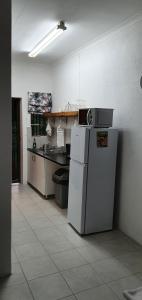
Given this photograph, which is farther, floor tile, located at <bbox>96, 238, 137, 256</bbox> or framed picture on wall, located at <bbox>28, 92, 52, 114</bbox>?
framed picture on wall, located at <bbox>28, 92, 52, 114</bbox>

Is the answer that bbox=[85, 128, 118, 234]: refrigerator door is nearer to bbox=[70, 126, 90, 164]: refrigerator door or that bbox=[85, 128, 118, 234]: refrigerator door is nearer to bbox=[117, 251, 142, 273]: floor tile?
bbox=[70, 126, 90, 164]: refrigerator door

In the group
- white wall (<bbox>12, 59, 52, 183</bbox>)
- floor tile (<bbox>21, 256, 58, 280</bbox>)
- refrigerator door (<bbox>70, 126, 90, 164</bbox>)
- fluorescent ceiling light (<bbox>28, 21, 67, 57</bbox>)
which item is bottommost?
floor tile (<bbox>21, 256, 58, 280</bbox>)

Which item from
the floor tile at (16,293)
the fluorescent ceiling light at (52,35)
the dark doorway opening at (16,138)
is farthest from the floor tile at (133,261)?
the dark doorway opening at (16,138)

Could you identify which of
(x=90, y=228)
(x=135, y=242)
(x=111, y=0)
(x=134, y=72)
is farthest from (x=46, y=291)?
(x=111, y=0)

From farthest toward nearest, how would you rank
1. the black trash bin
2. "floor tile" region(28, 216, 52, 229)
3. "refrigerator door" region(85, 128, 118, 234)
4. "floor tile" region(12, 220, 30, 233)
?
the black trash bin
"floor tile" region(28, 216, 52, 229)
"floor tile" region(12, 220, 30, 233)
"refrigerator door" region(85, 128, 118, 234)

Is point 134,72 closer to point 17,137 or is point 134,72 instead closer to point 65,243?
point 65,243

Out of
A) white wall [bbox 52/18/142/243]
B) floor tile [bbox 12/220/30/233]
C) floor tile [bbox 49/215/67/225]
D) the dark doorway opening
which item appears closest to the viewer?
white wall [bbox 52/18/142/243]

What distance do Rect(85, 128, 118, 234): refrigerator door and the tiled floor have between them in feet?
0.80

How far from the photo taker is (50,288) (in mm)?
2193

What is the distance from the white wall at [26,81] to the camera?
5221mm

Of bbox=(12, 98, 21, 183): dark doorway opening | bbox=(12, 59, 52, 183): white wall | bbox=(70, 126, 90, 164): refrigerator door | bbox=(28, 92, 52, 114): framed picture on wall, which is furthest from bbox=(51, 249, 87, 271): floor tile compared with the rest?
bbox=(28, 92, 52, 114): framed picture on wall

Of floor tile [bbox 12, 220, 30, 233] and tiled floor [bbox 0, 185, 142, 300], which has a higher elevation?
floor tile [bbox 12, 220, 30, 233]

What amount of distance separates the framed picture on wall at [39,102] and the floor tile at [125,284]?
13.2ft

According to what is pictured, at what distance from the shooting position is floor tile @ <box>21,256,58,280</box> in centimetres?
239
